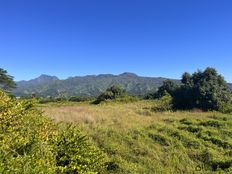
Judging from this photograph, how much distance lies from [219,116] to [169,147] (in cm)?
828

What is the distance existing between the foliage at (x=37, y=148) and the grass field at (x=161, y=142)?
418 centimetres

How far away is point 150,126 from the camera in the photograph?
2003 centimetres

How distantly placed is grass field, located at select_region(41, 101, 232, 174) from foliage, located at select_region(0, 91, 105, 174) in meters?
4.18

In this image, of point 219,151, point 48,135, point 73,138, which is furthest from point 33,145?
point 219,151

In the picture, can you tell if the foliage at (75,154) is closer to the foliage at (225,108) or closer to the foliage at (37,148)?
the foliage at (37,148)

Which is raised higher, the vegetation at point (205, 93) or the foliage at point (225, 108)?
the vegetation at point (205, 93)

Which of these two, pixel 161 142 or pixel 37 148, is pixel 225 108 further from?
pixel 37 148

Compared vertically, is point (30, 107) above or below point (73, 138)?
above

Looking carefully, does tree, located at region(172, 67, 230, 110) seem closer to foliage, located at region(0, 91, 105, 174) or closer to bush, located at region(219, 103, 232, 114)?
bush, located at region(219, 103, 232, 114)

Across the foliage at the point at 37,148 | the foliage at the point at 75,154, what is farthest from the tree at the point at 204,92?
the foliage at the point at 75,154

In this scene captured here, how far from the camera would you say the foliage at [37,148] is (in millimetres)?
6531

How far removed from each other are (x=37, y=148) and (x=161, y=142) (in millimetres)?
10414

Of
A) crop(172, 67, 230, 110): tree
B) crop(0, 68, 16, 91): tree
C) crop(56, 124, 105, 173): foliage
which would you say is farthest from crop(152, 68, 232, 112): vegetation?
crop(0, 68, 16, 91): tree

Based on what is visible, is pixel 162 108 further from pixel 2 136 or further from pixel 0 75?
pixel 0 75
